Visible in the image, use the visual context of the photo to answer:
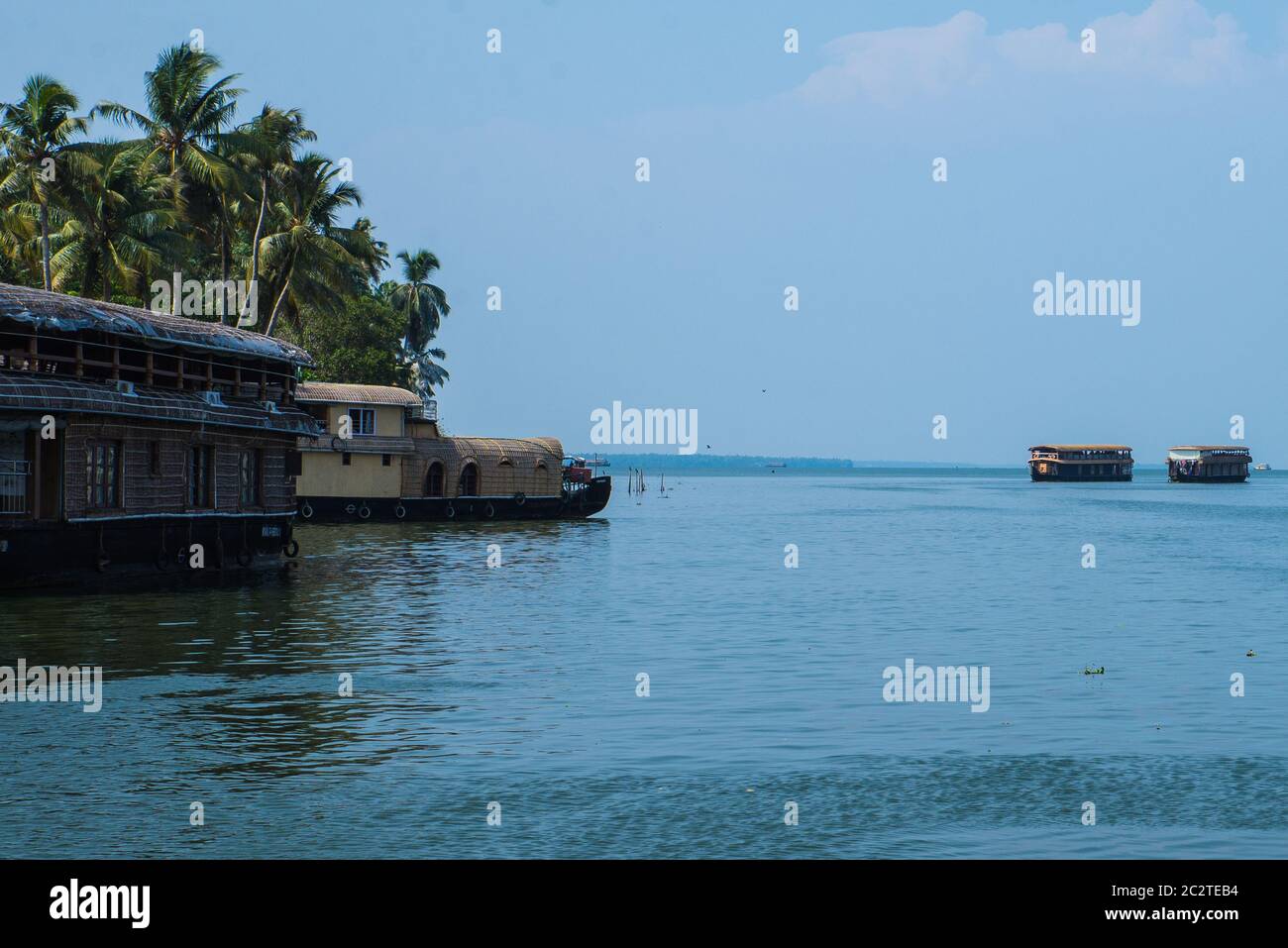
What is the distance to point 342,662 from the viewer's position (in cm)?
2342

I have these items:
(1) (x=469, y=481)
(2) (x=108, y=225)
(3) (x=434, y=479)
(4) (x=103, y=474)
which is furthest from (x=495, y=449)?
(4) (x=103, y=474)

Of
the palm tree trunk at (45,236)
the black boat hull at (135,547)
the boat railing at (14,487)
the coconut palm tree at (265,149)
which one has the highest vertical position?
the coconut palm tree at (265,149)

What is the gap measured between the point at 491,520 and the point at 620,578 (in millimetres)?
29940

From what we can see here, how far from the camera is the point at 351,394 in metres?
63.6

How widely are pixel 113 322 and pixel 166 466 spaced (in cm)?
434

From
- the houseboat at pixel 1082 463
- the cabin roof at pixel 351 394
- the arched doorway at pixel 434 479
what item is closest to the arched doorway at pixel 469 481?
the arched doorway at pixel 434 479

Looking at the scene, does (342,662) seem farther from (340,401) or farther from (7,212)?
(340,401)

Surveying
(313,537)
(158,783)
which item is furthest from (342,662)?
(313,537)

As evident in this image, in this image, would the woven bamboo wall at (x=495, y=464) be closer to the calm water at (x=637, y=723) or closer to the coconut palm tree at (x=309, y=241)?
the coconut palm tree at (x=309, y=241)

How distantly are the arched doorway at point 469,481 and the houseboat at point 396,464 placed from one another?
48mm

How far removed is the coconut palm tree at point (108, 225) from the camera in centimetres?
5044

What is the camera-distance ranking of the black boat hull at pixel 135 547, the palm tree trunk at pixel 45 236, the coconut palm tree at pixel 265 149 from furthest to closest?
the coconut palm tree at pixel 265 149, the palm tree trunk at pixel 45 236, the black boat hull at pixel 135 547

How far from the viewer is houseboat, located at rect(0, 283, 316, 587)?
1241 inches

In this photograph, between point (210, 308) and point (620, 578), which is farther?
point (210, 308)
